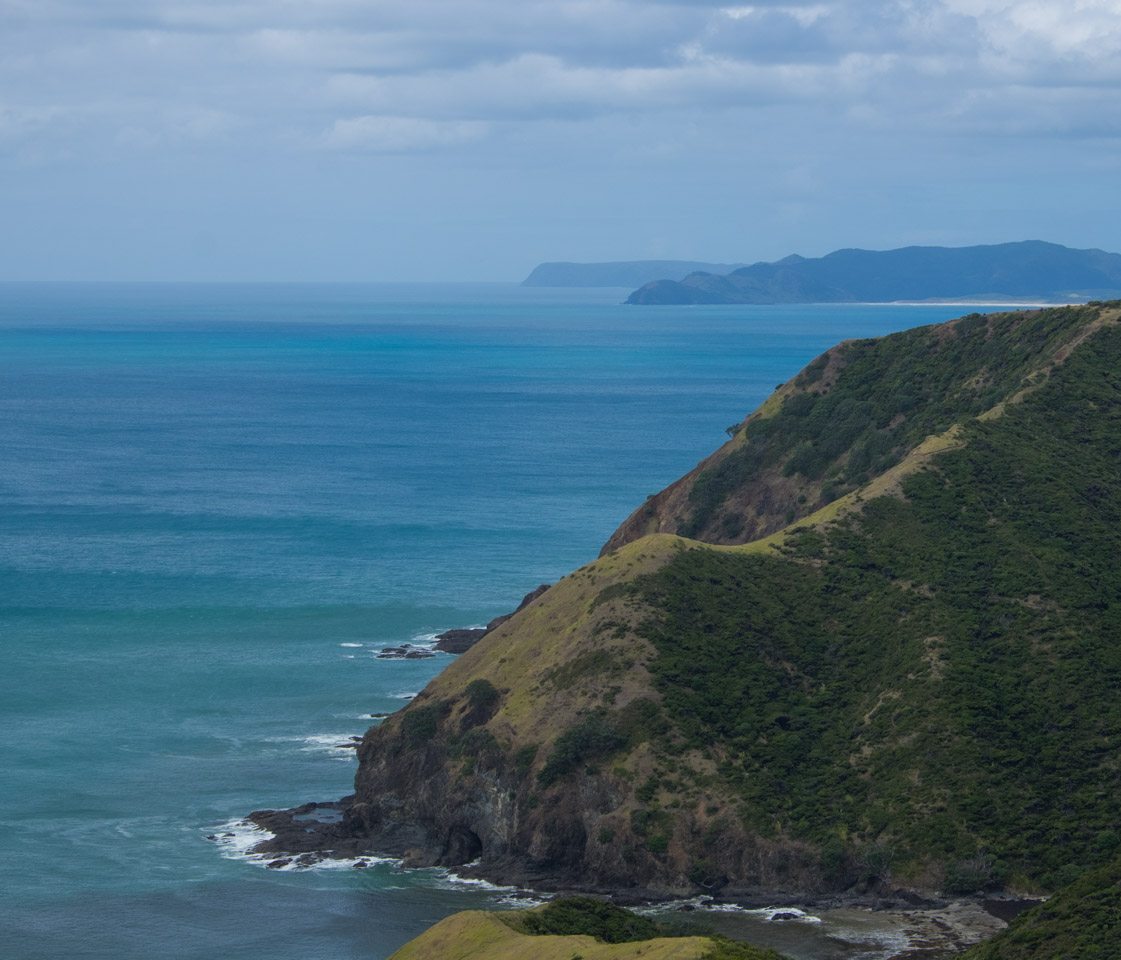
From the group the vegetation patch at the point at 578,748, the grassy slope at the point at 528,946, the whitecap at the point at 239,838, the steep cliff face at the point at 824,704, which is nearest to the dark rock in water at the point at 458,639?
the steep cliff face at the point at 824,704

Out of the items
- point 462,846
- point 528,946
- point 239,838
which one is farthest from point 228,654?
point 528,946

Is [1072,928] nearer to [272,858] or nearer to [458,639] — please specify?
[272,858]

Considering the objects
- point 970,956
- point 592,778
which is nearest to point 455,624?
point 592,778

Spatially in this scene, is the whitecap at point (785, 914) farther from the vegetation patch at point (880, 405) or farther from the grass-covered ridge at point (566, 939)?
the vegetation patch at point (880, 405)

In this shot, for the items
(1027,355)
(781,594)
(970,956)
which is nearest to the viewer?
(970,956)

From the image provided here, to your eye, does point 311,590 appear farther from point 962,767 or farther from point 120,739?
point 962,767

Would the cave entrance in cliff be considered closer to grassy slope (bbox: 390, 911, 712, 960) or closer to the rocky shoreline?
the rocky shoreline
